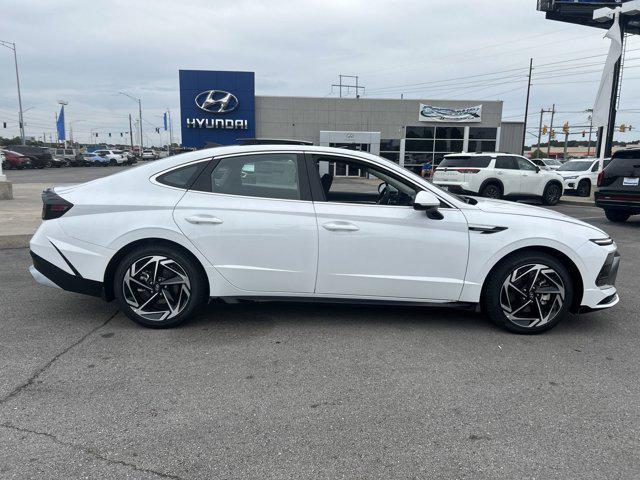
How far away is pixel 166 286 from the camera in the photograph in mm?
4090

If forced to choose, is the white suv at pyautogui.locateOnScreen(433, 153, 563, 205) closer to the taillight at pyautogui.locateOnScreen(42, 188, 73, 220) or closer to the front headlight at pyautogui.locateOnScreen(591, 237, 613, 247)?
the front headlight at pyautogui.locateOnScreen(591, 237, 613, 247)

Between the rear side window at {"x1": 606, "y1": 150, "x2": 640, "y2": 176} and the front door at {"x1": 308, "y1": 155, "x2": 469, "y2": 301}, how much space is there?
27.0ft

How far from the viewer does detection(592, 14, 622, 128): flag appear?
1661 cm

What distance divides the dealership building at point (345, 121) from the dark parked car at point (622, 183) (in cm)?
2484

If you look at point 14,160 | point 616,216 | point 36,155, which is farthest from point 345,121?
point 14,160

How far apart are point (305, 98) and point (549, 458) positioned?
1371 inches

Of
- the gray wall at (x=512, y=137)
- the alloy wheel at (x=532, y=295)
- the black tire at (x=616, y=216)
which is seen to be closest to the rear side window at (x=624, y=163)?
the black tire at (x=616, y=216)

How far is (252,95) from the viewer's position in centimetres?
3444

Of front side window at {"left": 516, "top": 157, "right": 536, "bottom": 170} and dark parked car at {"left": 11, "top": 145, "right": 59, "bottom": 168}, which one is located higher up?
front side window at {"left": 516, "top": 157, "right": 536, "bottom": 170}

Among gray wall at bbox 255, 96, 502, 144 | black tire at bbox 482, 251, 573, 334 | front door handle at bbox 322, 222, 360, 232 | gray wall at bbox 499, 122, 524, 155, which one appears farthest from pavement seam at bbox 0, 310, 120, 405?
gray wall at bbox 499, 122, 524, 155

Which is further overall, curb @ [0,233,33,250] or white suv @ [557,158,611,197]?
white suv @ [557,158,611,197]

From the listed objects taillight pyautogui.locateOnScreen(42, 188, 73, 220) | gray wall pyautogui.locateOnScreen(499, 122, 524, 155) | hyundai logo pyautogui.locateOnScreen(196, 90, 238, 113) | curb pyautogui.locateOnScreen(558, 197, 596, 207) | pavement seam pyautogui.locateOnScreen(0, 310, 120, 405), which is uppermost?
hyundai logo pyautogui.locateOnScreen(196, 90, 238, 113)

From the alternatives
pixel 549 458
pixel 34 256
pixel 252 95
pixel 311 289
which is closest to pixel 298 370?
pixel 311 289

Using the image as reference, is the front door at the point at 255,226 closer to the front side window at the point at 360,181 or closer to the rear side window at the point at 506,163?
the front side window at the point at 360,181
